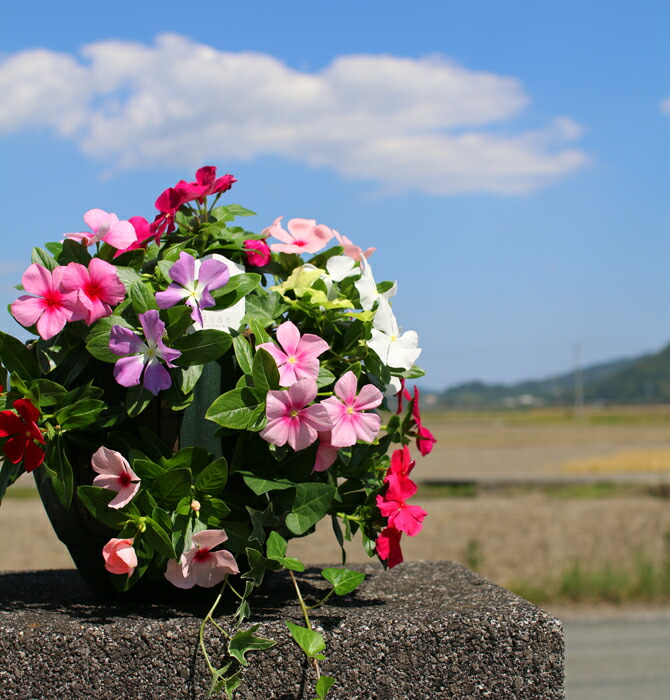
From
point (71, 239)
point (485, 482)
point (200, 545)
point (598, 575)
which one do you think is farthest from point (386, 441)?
point (485, 482)

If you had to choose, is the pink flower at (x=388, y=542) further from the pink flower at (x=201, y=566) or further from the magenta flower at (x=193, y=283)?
the magenta flower at (x=193, y=283)

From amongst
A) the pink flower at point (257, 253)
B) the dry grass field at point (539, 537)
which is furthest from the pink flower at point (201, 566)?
the dry grass field at point (539, 537)

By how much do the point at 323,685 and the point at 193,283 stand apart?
24.7 inches

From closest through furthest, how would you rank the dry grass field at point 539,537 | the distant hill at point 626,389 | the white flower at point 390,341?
1. the white flower at point 390,341
2. the dry grass field at point 539,537
3. the distant hill at point 626,389

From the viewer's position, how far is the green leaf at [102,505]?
1235mm

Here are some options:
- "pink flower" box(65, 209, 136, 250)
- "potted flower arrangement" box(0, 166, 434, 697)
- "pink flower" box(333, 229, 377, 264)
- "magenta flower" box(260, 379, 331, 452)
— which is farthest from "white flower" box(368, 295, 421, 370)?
"pink flower" box(65, 209, 136, 250)

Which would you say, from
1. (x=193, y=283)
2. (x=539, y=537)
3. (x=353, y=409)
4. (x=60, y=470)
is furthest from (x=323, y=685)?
(x=539, y=537)

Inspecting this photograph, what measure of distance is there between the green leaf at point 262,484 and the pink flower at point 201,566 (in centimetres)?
9

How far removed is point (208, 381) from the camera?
1.30 m

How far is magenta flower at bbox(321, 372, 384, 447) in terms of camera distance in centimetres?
125

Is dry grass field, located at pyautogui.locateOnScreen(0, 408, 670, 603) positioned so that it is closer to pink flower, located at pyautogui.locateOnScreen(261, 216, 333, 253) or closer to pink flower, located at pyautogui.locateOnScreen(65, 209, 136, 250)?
pink flower, located at pyautogui.locateOnScreen(261, 216, 333, 253)

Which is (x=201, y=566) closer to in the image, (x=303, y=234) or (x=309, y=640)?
(x=309, y=640)

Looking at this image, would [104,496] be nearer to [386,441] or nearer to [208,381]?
[208,381]

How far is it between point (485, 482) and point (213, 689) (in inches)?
515
